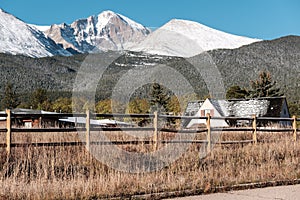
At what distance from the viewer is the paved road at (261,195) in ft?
26.7

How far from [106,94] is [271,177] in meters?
140

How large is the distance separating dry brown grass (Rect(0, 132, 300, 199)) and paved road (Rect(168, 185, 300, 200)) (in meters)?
0.54

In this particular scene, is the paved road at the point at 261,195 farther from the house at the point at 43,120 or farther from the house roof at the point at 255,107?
the house roof at the point at 255,107

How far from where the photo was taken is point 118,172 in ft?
32.7

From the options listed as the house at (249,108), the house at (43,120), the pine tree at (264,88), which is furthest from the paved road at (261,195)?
the pine tree at (264,88)

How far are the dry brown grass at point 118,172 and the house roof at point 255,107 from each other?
38555 mm

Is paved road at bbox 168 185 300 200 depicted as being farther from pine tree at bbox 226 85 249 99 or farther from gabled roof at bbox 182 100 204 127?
pine tree at bbox 226 85 249 99

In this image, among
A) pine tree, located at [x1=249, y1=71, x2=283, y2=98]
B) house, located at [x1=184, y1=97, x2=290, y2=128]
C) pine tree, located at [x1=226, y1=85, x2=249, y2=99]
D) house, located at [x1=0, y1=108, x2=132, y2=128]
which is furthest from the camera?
pine tree, located at [x1=226, y1=85, x2=249, y2=99]

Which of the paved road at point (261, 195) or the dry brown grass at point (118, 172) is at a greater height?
the dry brown grass at point (118, 172)

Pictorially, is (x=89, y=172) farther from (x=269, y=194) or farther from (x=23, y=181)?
(x=269, y=194)

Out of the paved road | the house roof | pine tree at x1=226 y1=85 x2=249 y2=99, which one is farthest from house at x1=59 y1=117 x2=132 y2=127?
pine tree at x1=226 y1=85 x2=249 y2=99

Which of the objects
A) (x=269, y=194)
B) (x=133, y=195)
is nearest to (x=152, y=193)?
(x=133, y=195)

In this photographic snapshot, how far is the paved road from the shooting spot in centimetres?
815

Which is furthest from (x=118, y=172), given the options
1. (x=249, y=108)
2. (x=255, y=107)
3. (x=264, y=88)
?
(x=264, y=88)
